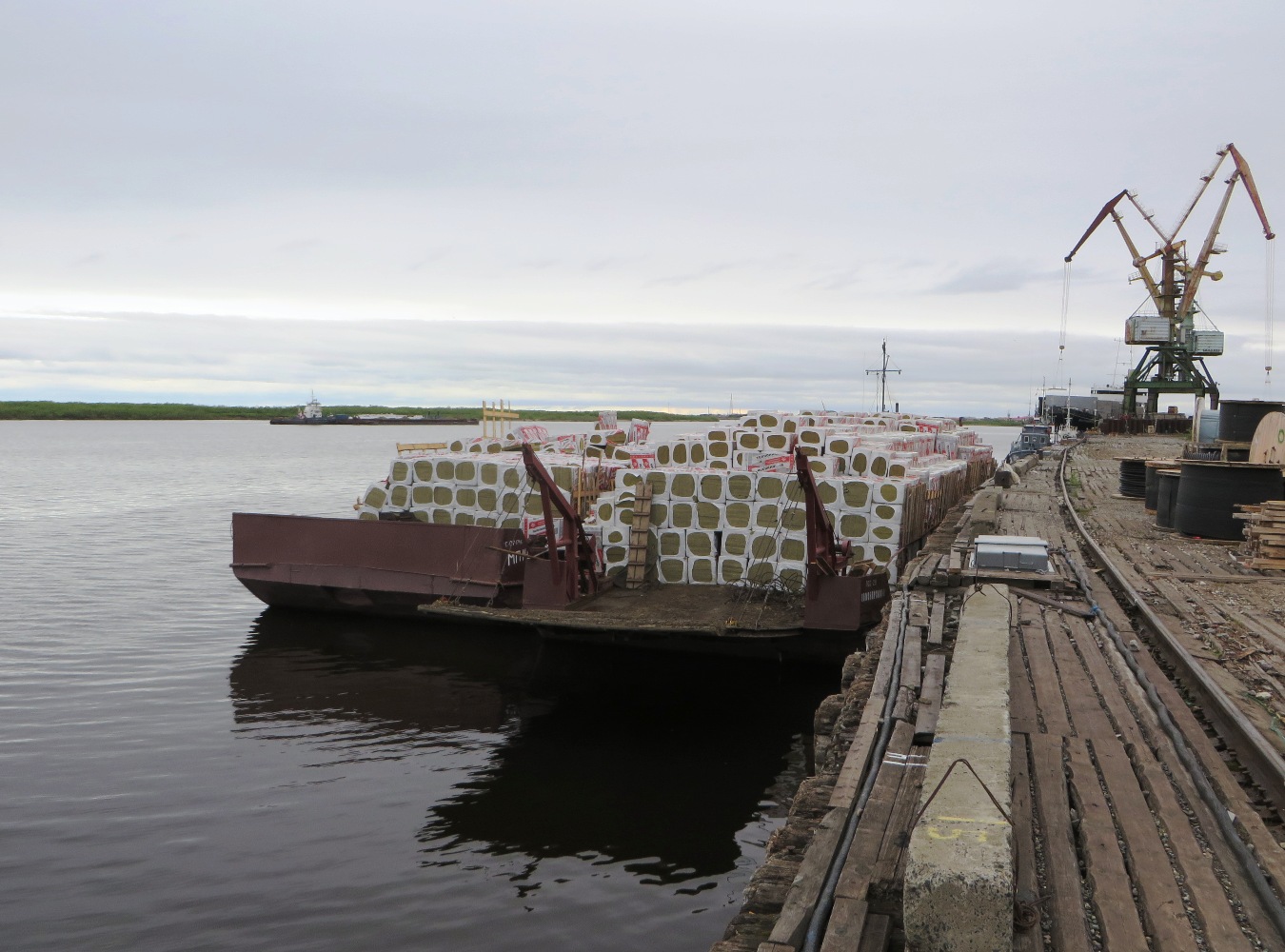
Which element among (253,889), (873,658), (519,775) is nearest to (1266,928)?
(873,658)

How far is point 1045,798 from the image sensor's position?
21.3 feet

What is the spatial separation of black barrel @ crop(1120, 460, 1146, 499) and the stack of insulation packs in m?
5.42

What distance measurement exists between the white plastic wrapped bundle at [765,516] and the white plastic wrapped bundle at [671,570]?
1988 mm

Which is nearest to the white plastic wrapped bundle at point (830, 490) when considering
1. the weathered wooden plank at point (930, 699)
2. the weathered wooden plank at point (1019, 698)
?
the weathered wooden plank at point (1019, 698)

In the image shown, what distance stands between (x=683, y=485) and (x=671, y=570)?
83.8 inches

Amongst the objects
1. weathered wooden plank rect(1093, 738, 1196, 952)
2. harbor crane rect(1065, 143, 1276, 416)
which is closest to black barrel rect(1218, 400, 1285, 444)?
weathered wooden plank rect(1093, 738, 1196, 952)

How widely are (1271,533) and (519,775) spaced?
12480mm

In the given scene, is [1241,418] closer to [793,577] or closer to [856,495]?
[856,495]

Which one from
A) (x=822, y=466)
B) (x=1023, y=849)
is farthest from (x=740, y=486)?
(x=1023, y=849)

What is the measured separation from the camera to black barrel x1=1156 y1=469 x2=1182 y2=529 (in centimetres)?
2105

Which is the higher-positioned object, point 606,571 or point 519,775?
point 606,571

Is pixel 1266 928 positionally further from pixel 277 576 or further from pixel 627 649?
pixel 277 576

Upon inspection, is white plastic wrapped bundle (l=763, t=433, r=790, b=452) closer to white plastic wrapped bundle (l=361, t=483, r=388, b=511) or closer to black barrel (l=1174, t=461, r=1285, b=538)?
black barrel (l=1174, t=461, r=1285, b=538)

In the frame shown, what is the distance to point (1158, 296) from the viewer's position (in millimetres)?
90812
